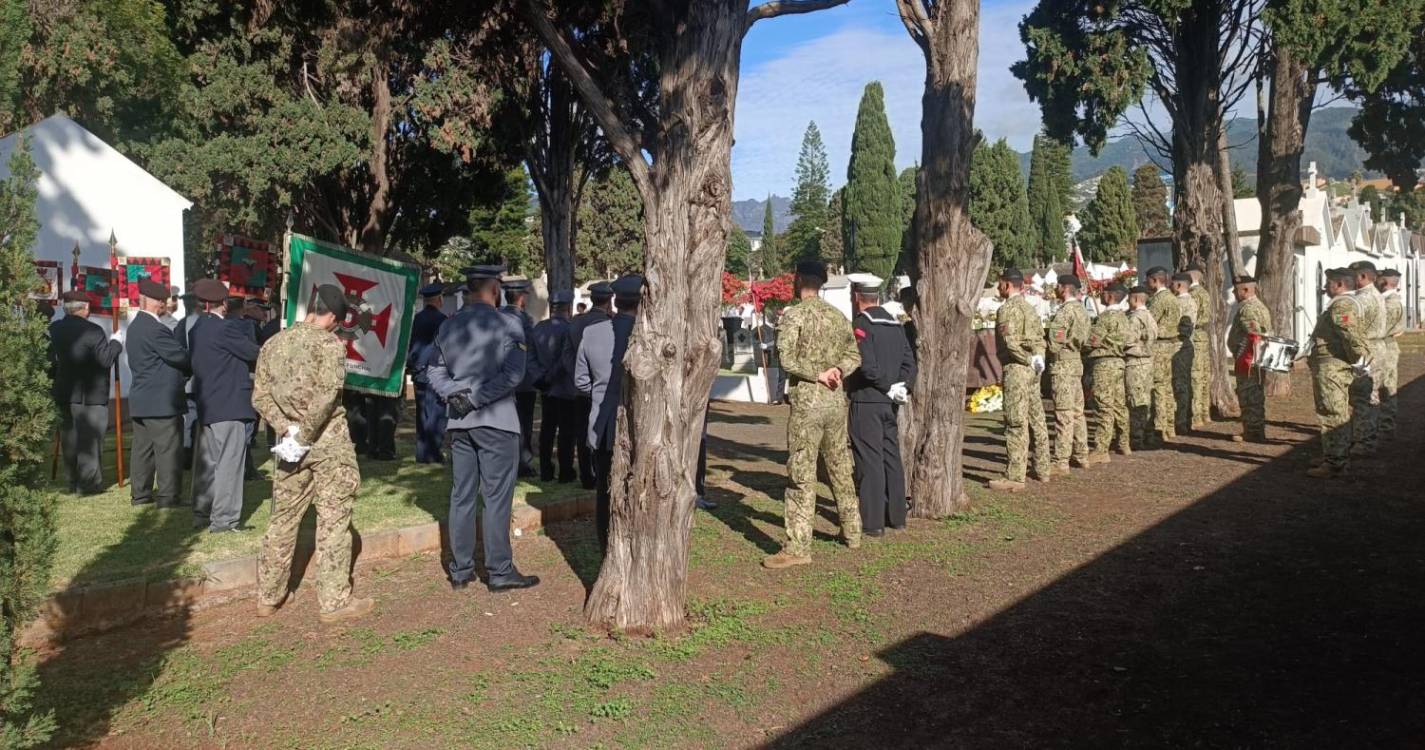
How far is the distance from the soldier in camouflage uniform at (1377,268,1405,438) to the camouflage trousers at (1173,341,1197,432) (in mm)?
2200

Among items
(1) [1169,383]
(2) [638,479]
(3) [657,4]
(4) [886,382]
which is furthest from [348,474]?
(1) [1169,383]

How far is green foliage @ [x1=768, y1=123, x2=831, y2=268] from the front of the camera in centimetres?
8875

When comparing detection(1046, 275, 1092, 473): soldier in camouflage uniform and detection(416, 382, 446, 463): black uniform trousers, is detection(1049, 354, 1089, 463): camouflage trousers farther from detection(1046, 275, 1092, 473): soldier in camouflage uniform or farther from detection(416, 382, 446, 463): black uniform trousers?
detection(416, 382, 446, 463): black uniform trousers

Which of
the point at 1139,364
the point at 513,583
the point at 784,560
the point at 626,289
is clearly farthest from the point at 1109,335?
the point at 513,583

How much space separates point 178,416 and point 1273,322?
16.3 meters

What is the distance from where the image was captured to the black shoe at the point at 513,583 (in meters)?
6.98

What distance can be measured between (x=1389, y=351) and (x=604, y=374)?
29.7ft

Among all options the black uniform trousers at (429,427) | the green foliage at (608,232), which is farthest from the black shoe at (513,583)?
the green foliage at (608,232)

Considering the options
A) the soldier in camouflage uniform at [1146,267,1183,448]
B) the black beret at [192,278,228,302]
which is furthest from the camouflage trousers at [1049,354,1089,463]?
the black beret at [192,278,228,302]

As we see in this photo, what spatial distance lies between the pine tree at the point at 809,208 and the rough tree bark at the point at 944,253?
7574 cm

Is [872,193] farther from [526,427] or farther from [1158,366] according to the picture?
[526,427]

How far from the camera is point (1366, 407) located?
10.4 metres

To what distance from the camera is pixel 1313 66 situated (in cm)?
1506

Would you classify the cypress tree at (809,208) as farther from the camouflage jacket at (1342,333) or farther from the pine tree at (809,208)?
the camouflage jacket at (1342,333)
